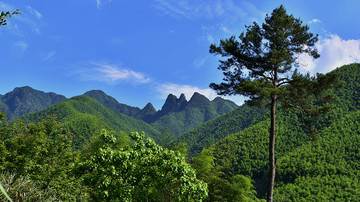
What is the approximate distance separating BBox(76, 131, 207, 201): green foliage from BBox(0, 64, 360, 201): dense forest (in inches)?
1.1

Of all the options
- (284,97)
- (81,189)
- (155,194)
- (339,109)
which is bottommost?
(81,189)

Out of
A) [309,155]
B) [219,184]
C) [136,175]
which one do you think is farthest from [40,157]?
[309,155]

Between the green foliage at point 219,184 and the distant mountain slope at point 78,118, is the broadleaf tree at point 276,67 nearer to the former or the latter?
the green foliage at point 219,184

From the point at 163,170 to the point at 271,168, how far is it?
20.1 feet

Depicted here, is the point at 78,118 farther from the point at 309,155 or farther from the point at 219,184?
the point at 309,155

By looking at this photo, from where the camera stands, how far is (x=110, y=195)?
5.74 m

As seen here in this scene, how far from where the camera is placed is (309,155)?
228 feet

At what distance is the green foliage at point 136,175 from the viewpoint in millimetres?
5824

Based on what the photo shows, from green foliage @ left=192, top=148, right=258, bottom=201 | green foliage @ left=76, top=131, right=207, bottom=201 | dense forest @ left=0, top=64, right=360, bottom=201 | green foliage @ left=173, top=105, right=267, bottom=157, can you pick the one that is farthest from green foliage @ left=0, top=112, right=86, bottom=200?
green foliage @ left=173, top=105, right=267, bottom=157

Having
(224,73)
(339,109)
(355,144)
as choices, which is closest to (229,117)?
(339,109)

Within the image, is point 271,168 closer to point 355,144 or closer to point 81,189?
point 81,189

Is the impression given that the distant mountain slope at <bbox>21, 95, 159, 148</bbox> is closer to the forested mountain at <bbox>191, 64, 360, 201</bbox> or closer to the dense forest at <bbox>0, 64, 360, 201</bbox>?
the dense forest at <bbox>0, 64, 360, 201</bbox>

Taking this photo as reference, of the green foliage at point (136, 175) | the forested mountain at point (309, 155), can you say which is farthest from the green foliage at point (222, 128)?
the green foliage at point (136, 175)

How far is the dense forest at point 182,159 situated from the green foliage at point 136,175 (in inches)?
1.1
